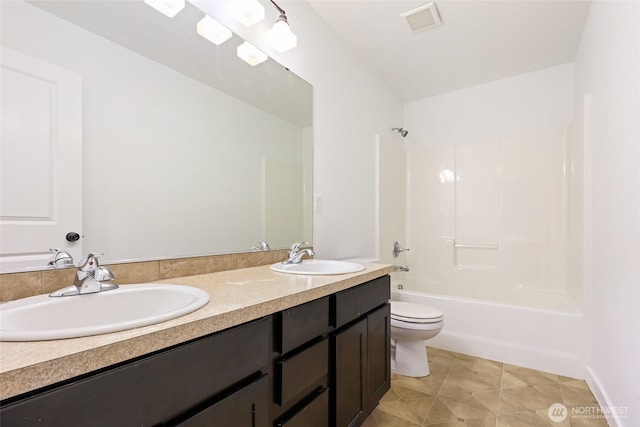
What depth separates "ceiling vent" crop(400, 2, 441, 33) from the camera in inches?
75.5

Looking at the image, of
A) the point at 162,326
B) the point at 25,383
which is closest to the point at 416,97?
the point at 162,326

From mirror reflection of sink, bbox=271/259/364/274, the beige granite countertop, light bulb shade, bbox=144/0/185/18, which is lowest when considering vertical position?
mirror reflection of sink, bbox=271/259/364/274

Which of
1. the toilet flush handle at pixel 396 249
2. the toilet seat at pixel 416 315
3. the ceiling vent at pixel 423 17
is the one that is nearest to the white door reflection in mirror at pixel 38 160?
the toilet seat at pixel 416 315

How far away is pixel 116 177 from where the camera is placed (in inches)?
41.4

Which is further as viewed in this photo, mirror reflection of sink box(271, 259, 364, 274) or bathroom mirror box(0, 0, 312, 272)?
mirror reflection of sink box(271, 259, 364, 274)

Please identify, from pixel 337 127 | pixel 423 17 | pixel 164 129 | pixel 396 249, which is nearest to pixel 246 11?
pixel 164 129

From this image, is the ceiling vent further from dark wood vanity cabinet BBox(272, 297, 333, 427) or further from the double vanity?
dark wood vanity cabinet BBox(272, 297, 333, 427)

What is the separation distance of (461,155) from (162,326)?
3116 millimetres

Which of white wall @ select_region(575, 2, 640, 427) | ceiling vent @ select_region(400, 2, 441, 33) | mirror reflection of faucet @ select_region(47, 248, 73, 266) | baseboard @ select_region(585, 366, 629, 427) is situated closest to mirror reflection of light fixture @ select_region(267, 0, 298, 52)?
ceiling vent @ select_region(400, 2, 441, 33)

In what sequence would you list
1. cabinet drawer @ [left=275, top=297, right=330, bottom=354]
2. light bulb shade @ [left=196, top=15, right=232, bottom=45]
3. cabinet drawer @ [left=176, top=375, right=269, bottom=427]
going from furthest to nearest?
light bulb shade @ [left=196, top=15, right=232, bottom=45] < cabinet drawer @ [left=275, top=297, right=330, bottom=354] < cabinet drawer @ [left=176, top=375, right=269, bottom=427]

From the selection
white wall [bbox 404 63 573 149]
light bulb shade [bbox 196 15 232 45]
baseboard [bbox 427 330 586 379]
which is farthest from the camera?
white wall [bbox 404 63 573 149]

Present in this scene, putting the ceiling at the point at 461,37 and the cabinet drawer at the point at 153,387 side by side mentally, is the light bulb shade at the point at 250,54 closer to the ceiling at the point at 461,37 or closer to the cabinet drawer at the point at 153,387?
the ceiling at the point at 461,37

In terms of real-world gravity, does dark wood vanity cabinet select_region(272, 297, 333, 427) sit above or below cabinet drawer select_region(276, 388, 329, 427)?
above

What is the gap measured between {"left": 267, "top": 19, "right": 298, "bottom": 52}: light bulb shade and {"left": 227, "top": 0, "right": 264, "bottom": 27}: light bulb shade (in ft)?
0.40
